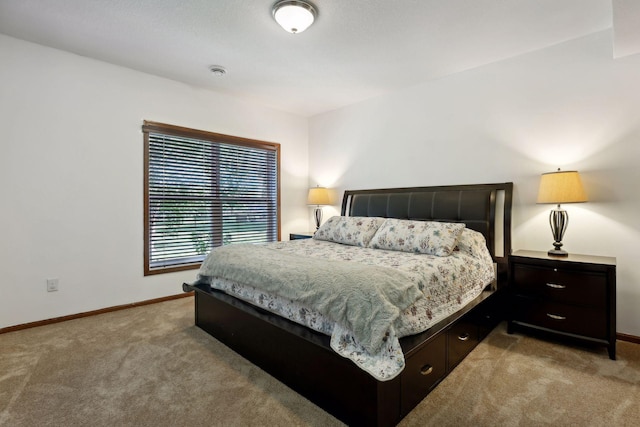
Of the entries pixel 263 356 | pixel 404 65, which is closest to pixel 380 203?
pixel 404 65

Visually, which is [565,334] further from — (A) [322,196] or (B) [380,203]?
(A) [322,196]

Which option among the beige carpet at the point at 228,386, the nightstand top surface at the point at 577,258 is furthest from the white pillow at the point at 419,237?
the beige carpet at the point at 228,386

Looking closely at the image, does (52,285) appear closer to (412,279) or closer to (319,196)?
(319,196)

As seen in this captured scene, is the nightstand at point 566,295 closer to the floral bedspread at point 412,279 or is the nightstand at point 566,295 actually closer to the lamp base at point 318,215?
the floral bedspread at point 412,279

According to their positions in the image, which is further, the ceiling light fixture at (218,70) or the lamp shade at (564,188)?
the ceiling light fixture at (218,70)

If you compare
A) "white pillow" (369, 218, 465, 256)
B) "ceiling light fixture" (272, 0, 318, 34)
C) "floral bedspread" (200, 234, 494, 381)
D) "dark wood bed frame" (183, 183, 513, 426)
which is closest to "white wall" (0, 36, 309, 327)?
"dark wood bed frame" (183, 183, 513, 426)

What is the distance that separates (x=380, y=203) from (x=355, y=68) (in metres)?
1.57

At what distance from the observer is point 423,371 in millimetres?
1730

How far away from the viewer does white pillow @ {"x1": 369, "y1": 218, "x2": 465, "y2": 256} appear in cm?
257

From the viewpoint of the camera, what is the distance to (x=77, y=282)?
307 centimetres

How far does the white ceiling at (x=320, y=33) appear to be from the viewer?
89.6 inches

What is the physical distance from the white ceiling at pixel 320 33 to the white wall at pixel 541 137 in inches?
7.1

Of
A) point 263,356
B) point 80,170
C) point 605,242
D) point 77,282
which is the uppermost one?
point 80,170

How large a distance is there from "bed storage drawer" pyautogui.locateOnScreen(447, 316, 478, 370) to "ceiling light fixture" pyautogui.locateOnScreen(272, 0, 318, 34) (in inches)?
94.1
